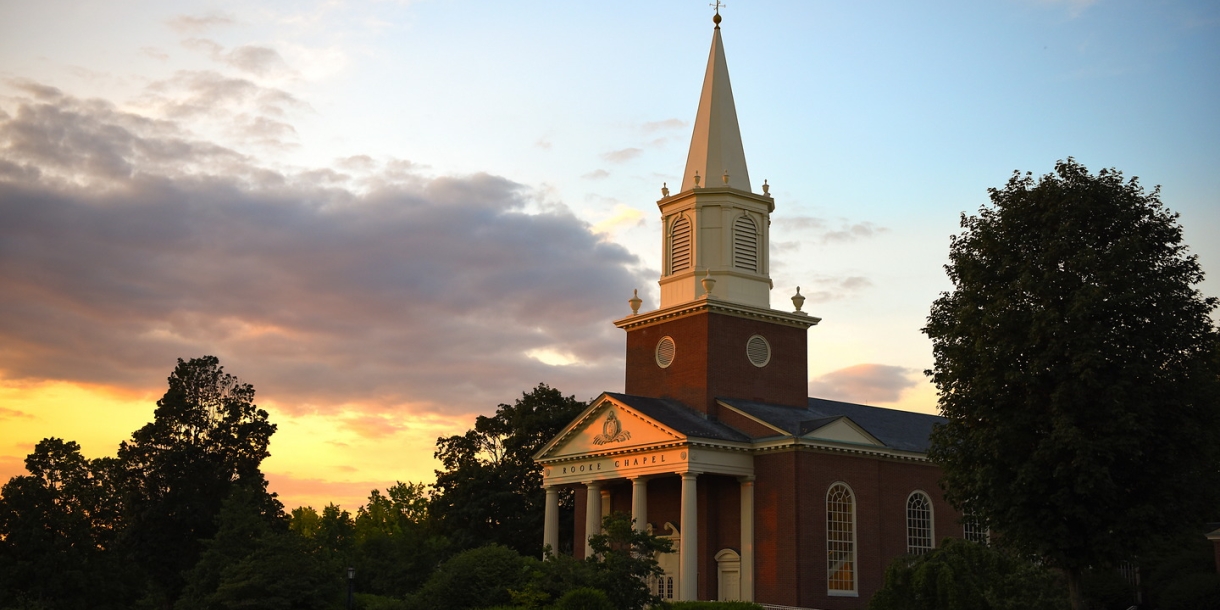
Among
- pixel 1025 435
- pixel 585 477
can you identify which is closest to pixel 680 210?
pixel 585 477

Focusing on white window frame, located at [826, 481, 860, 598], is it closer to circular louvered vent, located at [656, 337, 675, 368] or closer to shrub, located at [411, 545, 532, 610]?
circular louvered vent, located at [656, 337, 675, 368]

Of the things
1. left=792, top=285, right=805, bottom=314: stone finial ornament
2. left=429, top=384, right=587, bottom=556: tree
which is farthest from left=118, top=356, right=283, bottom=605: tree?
left=792, top=285, right=805, bottom=314: stone finial ornament

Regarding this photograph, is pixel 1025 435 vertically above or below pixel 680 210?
below

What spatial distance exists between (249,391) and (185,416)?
3.10 metres

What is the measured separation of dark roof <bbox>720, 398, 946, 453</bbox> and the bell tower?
0.97m

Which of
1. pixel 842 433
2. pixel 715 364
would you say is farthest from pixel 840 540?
pixel 715 364

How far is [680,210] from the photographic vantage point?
1965 inches

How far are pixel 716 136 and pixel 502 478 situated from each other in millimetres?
22388

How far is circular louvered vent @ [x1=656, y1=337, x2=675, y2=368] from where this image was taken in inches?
1911

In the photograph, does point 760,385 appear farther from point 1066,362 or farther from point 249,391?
point 249,391

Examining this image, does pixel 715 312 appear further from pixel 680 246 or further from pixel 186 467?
pixel 186 467

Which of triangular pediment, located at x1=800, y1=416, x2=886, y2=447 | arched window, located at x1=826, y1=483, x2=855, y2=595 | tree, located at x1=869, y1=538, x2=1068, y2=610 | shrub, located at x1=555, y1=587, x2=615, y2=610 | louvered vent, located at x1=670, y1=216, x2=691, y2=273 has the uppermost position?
louvered vent, located at x1=670, y1=216, x2=691, y2=273

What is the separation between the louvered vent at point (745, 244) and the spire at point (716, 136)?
5.22 ft

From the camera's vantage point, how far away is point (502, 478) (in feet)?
204
